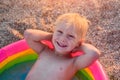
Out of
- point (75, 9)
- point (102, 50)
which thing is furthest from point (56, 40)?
point (75, 9)

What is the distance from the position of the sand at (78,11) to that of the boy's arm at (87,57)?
35cm

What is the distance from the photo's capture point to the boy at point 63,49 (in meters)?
1.65

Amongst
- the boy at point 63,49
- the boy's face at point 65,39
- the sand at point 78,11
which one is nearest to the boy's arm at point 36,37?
the boy at point 63,49

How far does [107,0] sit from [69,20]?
3.29ft

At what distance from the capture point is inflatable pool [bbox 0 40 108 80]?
1887 mm

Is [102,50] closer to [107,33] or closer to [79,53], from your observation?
[107,33]

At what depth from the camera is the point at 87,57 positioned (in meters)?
1.66

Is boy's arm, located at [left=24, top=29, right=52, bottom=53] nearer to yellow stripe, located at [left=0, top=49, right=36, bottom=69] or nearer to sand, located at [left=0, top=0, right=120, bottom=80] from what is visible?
yellow stripe, located at [left=0, top=49, right=36, bottom=69]

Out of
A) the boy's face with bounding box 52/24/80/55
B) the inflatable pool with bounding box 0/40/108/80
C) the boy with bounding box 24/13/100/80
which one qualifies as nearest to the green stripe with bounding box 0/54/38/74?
the inflatable pool with bounding box 0/40/108/80

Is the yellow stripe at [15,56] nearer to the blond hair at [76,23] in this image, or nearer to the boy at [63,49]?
the boy at [63,49]

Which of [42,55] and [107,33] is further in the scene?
[107,33]

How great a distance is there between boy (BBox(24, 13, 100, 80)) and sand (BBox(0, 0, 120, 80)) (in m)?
0.36

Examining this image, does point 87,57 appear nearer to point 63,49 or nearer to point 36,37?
point 63,49

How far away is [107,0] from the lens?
2588 mm
